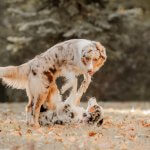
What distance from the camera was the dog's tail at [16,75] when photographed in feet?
38.4

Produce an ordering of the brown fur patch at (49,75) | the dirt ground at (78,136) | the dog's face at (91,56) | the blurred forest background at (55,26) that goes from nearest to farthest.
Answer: the dirt ground at (78,136) → the dog's face at (91,56) → the brown fur patch at (49,75) → the blurred forest background at (55,26)

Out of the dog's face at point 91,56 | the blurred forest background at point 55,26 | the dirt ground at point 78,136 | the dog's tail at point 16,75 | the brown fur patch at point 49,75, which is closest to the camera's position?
the dirt ground at point 78,136

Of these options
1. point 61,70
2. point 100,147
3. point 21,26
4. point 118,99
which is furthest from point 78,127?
point 118,99

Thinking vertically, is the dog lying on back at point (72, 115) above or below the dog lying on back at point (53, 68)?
below

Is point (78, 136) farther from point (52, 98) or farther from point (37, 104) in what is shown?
point (52, 98)

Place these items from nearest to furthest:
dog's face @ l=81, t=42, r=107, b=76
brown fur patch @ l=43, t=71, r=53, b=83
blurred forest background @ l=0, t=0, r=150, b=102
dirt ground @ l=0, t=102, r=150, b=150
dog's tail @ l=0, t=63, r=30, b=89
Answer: dirt ground @ l=0, t=102, r=150, b=150 → dog's face @ l=81, t=42, r=107, b=76 → brown fur patch @ l=43, t=71, r=53, b=83 → dog's tail @ l=0, t=63, r=30, b=89 → blurred forest background @ l=0, t=0, r=150, b=102

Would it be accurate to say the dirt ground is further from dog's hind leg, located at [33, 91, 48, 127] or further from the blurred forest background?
the blurred forest background

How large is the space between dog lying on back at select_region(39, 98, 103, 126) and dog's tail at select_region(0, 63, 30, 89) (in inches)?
26.9

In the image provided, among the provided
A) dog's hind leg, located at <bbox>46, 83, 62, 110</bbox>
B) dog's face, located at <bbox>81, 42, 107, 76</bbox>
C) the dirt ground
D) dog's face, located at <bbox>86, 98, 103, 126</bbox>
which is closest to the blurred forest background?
the dirt ground

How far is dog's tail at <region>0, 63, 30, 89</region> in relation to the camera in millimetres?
11719

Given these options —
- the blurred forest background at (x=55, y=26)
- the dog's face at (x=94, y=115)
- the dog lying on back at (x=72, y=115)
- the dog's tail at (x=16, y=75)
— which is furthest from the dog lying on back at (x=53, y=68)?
the blurred forest background at (x=55, y=26)

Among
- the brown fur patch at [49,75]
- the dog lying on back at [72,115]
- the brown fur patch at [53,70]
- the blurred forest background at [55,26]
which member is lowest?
the dog lying on back at [72,115]

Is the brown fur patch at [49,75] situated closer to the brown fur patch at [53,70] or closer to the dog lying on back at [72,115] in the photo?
the brown fur patch at [53,70]

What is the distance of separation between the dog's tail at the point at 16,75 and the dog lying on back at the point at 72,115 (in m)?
0.68
